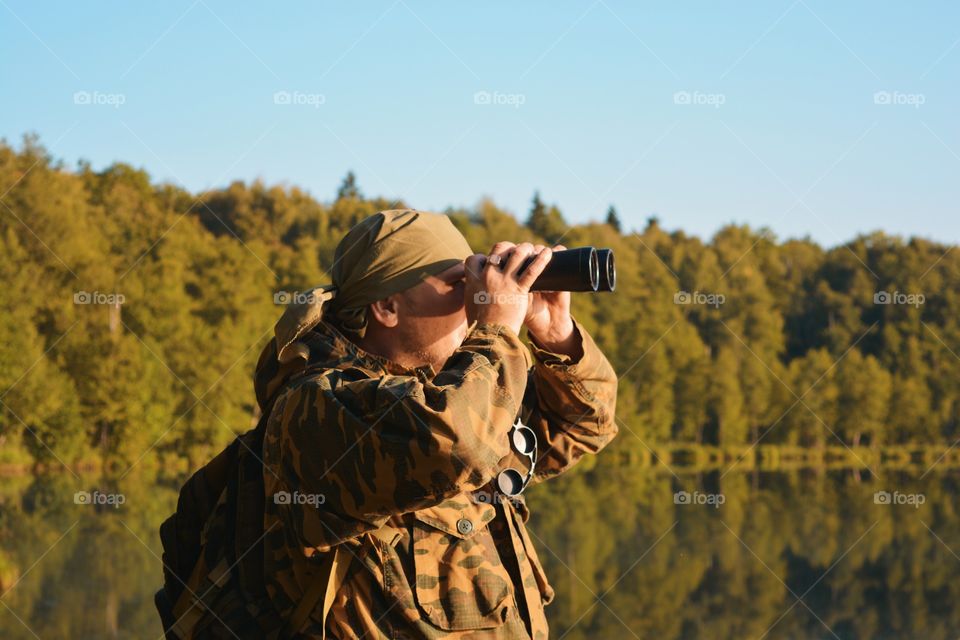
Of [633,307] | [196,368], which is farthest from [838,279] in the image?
[196,368]

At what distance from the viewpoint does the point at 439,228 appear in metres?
2.71

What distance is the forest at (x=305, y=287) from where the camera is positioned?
31422 mm

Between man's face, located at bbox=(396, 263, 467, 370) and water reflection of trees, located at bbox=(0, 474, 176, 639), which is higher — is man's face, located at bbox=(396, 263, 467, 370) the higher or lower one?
the higher one

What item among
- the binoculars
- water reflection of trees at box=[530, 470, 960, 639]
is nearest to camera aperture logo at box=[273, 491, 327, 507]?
the binoculars

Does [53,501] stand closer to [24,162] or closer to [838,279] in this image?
[24,162]

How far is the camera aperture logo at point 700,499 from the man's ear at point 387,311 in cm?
3057

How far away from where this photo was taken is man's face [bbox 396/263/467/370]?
2.62 meters

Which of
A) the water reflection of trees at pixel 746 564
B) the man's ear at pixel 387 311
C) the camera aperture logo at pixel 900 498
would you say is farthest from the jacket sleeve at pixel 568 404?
the camera aperture logo at pixel 900 498

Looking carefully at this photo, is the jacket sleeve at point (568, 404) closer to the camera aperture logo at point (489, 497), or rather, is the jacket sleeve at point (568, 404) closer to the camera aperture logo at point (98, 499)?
the camera aperture logo at point (489, 497)

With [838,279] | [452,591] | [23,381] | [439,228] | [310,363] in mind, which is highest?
[838,279]

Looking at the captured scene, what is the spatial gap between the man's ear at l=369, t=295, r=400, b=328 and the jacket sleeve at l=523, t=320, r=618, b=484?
48cm

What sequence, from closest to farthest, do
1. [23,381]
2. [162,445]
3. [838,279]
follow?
[23,381] < [162,445] < [838,279]

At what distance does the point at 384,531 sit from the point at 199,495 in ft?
1.64

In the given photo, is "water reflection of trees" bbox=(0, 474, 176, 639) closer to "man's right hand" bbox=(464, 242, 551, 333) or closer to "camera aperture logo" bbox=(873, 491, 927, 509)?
"man's right hand" bbox=(464, 242, 551, 333)
